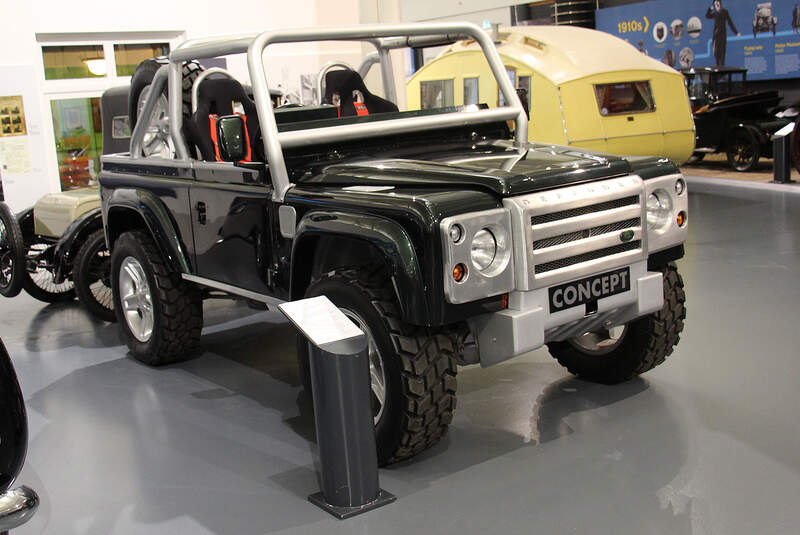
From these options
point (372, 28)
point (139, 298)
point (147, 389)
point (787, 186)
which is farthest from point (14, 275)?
point (787, 186)

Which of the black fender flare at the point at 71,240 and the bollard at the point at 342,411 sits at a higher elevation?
the black fender flare at the point at 71,240

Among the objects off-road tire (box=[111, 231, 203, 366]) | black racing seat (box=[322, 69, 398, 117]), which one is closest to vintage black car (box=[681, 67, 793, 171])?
black racing seat (box=[322, 69, 398, 117])

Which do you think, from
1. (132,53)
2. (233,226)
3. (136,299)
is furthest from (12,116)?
(233,226)

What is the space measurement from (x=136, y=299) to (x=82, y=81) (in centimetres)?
479

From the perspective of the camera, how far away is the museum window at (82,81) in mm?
9266

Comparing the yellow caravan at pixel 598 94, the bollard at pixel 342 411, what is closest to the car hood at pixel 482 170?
the bollard at pixel 342 411

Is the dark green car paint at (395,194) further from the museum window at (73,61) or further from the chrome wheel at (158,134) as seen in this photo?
the museum window at (73,61)

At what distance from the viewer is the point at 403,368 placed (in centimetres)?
341

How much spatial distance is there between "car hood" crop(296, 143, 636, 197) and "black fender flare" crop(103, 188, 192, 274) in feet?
3.98

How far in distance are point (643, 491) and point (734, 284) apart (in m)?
3.53

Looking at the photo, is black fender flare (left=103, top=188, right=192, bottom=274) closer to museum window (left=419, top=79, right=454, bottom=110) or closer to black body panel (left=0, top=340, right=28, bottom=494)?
black body panel (left=0, top=340, right=28, bottom=494)

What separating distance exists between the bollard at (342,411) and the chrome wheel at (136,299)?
2.24m

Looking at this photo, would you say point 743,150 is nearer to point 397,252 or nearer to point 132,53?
point 132,53

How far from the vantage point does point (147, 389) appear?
16.4 feet
